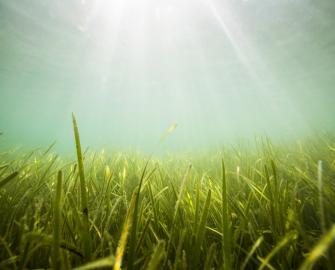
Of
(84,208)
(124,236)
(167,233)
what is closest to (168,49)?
(167,233)

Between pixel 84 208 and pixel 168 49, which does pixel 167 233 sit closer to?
pixel 84 208

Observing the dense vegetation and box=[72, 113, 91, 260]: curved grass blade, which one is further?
box=[72, 113, 91, 260]: curved grass blade

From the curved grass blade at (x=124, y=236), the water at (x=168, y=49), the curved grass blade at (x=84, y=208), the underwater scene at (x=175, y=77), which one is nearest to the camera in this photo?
the curved grass blade at (x=124, y=236)

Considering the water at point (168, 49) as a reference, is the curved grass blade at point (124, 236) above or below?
below

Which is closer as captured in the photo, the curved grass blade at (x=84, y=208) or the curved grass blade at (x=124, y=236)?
the curved grass blade at (x=124, y=236)

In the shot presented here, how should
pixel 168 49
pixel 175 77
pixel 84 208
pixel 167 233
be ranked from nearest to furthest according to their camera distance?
pixel 84 208
pixel 167 233
pixel 168 49
pixel 175 77

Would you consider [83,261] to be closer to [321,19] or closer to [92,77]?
[321,19]

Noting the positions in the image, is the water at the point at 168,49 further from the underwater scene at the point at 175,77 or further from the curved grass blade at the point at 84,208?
the curved grass blade at the point at 84,208

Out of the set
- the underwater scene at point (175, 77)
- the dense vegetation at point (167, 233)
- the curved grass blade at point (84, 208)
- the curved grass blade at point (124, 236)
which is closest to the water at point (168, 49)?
the underwater scene at point (175, 77)

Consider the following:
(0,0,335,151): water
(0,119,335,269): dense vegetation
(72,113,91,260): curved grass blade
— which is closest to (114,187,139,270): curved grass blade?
(0,119,335,269): dense vegetation

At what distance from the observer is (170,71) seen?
25031 mm

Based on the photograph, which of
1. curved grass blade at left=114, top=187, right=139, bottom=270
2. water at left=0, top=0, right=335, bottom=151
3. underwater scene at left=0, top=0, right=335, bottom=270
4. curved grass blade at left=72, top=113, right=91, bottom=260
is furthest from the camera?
water at left=0, top=0, right=335, bottom=151

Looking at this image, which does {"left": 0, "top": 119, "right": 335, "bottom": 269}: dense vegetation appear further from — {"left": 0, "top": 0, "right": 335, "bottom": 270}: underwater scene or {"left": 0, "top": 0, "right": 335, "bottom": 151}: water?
{"left": 0, "top": 0, "right": 335, "bottom": 151}: water

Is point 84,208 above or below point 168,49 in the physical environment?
below
